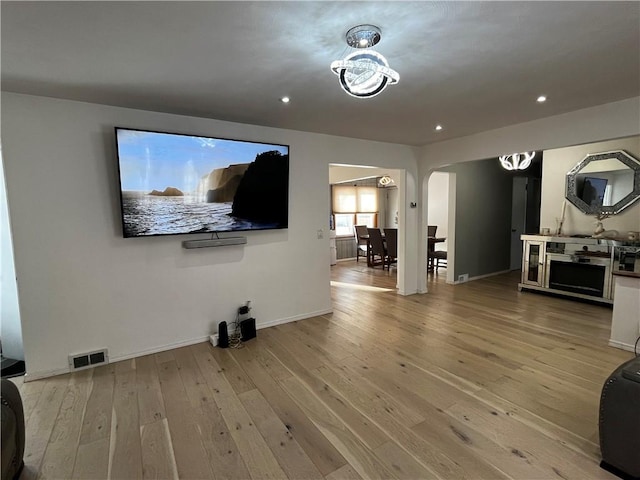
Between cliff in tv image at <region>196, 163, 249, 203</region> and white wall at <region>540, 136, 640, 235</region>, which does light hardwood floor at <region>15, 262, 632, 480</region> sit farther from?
white wall at <region>540, 136, 640, 235</region>

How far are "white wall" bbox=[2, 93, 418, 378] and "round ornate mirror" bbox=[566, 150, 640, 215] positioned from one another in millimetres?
4339

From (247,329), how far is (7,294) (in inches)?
93.8

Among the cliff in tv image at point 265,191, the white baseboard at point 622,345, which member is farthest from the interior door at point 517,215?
the cliff in tv image at point 265,191

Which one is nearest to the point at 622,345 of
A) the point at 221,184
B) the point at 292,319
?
the point at 292,319

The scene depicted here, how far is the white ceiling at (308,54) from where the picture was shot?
60.4 inches

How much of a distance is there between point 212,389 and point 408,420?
151 centimetres

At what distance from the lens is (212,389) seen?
8.20 ft

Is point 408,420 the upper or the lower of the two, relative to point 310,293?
lower

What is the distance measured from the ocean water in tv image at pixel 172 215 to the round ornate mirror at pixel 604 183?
5.15 m


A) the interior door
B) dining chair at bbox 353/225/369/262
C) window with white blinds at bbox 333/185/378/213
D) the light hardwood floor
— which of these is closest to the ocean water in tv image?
the light hardwood floor

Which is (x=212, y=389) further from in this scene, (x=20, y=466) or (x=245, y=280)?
(x=245, y=280)

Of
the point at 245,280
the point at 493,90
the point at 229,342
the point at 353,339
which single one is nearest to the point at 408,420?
the point at 353,339

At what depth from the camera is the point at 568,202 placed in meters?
5.01

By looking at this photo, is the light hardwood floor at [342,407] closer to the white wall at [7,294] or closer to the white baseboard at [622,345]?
the white baseboard at [622,345]
